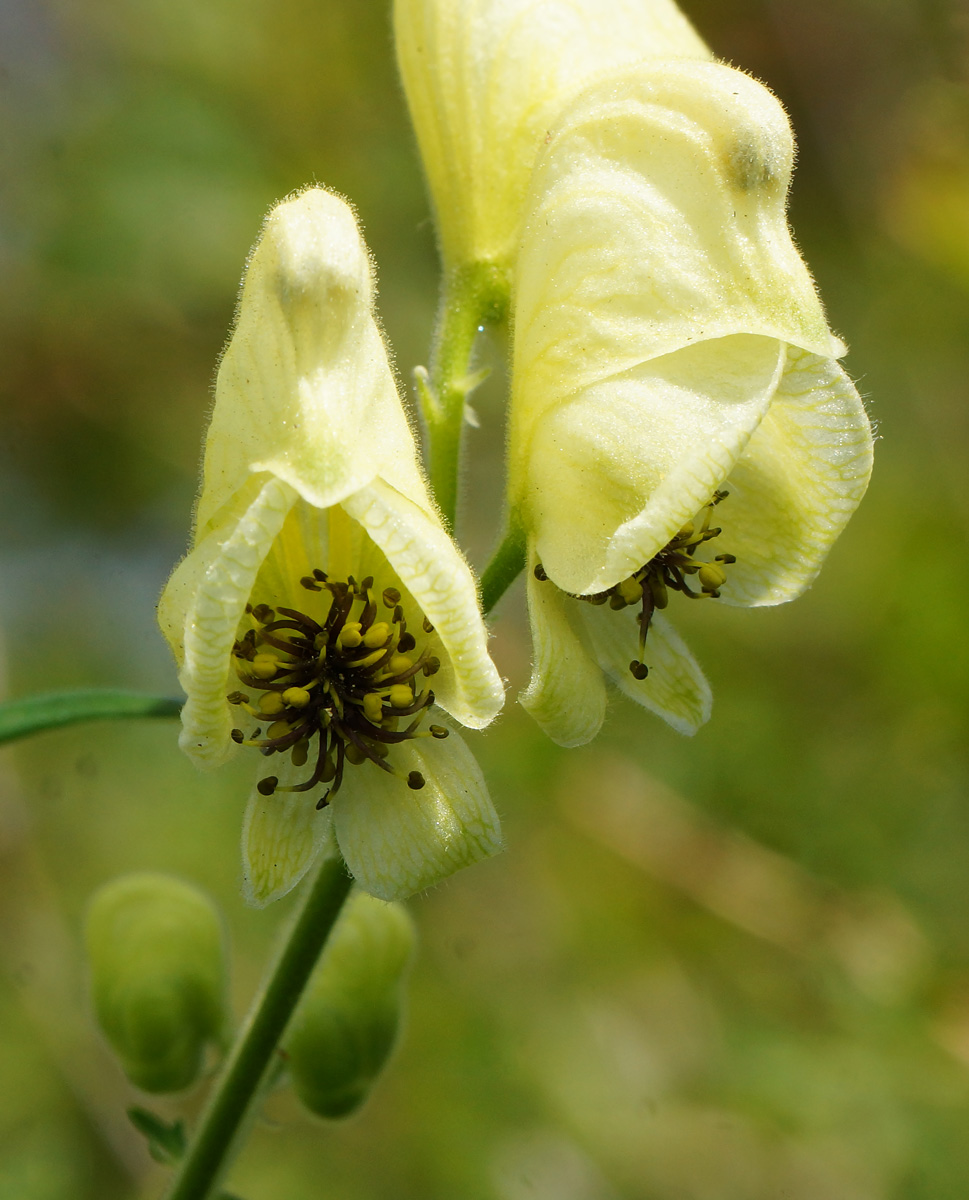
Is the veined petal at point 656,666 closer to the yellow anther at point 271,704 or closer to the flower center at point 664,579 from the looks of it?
the flower center at point 664,579

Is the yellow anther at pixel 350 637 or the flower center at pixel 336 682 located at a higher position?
the yellow anther at pixel 350 637

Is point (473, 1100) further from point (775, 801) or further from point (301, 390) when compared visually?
point (301, 390)

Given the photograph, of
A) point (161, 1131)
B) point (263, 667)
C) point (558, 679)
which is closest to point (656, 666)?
point (558, 679)

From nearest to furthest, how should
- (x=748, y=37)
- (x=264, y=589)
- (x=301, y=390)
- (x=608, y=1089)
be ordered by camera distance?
(x=301, y=390) → (x=264, y=589) → (x=608, y=1089) → (x=748, y=37)

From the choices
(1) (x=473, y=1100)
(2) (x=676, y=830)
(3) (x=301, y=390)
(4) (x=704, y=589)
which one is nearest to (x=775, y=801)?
(2) (x=676, y=830)

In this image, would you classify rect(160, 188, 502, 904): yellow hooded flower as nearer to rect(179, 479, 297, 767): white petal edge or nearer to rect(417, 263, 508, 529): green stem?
rect(179, 479, 297, 767): white petal edge

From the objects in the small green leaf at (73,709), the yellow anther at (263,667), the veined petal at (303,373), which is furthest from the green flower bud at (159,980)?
the veined petal at (303,373)

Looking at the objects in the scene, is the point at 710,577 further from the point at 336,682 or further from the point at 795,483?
the point at 336,682
